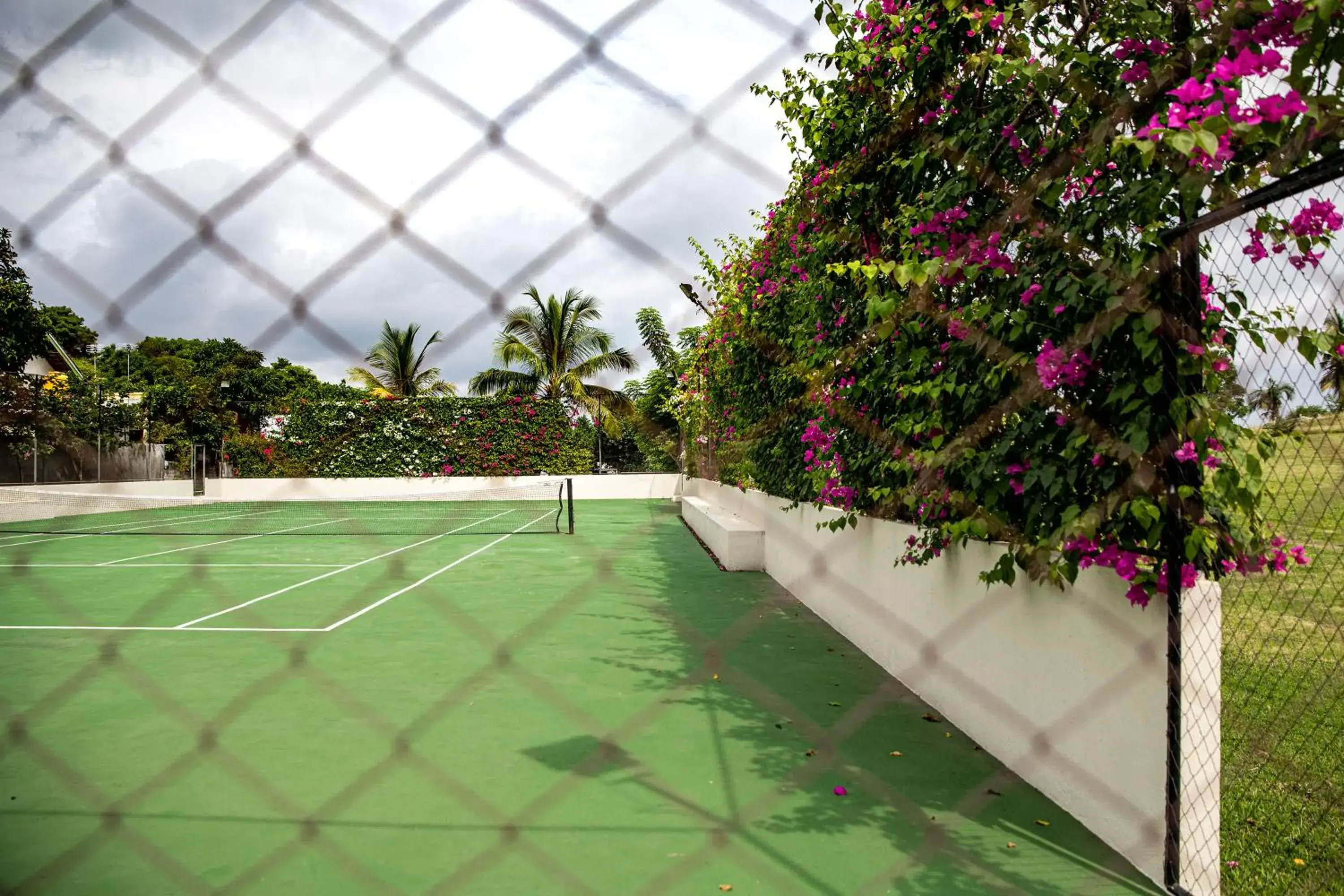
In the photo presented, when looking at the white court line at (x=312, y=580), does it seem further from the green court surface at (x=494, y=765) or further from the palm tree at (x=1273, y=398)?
the palm tree at (x=1273, y=398)

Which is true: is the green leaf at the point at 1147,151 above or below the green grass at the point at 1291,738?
above

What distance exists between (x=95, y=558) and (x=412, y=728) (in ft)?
30.1

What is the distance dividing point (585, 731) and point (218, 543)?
36.4 feet

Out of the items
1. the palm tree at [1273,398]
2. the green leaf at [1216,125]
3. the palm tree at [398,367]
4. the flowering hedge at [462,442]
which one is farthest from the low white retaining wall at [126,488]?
the green leaf at [1216,125]

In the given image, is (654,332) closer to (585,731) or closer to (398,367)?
(398,367)

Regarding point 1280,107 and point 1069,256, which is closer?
point 1280,107

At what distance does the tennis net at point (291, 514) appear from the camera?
14891 millimetres

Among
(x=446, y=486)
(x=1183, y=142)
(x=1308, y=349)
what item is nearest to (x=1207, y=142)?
(x=1183, y=142)

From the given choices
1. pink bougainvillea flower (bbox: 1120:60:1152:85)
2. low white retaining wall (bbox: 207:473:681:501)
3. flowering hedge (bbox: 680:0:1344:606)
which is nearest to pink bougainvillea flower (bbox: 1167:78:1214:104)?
flowering hedge (bbox: 680:0:1344:606)

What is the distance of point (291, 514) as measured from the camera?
1930 centimetres

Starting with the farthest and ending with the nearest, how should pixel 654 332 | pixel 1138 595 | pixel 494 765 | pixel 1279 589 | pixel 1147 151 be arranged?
pixel 494 765 → pixel 1279 589 → pixel 1138 595 → pixel 1147 151 → pixel 654 332

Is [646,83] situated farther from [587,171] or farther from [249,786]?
[249,786]

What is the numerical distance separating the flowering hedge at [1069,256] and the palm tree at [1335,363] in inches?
2.1

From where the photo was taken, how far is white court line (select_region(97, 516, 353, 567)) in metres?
10.2
